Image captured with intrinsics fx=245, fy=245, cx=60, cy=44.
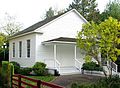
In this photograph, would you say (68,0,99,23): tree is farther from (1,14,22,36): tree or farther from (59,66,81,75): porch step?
(59,66,81,75): porch step

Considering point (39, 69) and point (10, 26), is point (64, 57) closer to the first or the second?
point (39, 69)

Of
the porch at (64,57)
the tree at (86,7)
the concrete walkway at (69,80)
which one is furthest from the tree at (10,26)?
the concrete walkway at (69,80)

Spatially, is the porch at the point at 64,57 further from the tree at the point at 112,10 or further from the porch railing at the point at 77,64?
the tree at the point at 112,10

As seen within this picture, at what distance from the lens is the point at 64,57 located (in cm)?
2698

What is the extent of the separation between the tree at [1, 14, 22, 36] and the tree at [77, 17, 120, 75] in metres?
34.5

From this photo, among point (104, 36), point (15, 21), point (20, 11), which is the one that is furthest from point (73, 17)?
point (20, 11)

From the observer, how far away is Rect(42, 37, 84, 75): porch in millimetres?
24328

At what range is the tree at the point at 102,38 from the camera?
17469mm

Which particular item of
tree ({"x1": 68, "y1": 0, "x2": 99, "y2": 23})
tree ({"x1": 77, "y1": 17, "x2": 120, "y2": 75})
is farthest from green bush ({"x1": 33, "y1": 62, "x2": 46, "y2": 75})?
tree ({"x1": 68, "y1": 0, "x2": 99, "y2": 23})

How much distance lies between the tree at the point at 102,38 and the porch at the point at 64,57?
18.6ft

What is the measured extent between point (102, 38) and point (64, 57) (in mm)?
9929

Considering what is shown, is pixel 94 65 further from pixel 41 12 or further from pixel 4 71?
pixel 41 12

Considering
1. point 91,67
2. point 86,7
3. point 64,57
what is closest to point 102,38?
point 91,67

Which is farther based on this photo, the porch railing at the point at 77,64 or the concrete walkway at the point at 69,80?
the porch railing at the point at 77,64
